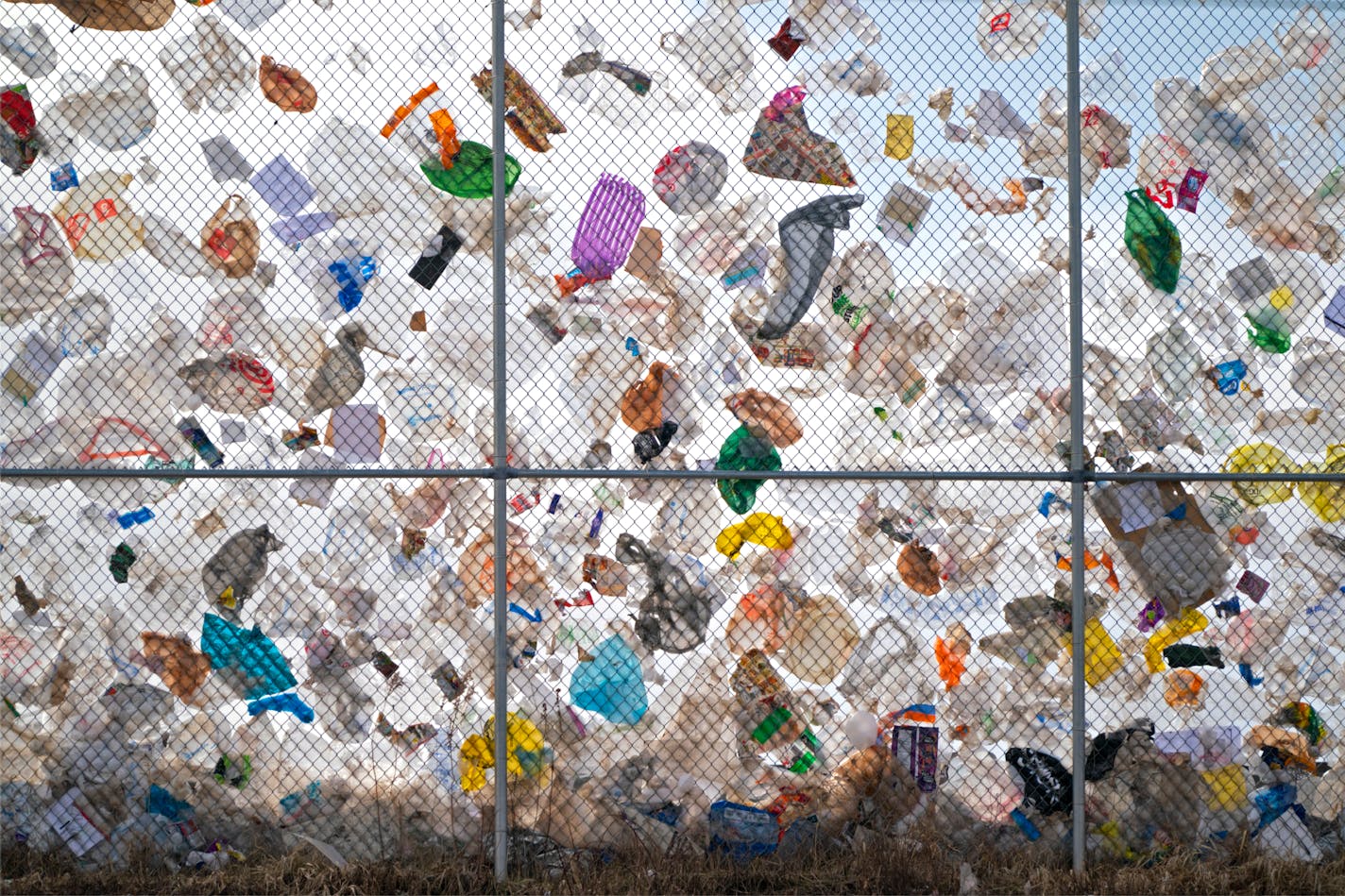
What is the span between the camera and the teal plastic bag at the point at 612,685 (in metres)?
4.40

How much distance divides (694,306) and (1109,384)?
159cm

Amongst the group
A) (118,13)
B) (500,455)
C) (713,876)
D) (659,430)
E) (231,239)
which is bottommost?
(713,876)

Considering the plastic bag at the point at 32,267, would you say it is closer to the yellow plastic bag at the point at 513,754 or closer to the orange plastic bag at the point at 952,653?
the yellow plastic bag at the point at 513,754

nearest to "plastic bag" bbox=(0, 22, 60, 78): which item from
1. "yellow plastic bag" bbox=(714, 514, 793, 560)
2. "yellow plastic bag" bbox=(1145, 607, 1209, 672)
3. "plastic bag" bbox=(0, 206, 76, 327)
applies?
"plastic bag" bbox=(0, 206, 76, 327)

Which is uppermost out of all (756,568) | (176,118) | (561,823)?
(176,118)

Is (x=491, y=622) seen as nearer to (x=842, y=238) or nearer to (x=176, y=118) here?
(x=842, y=238)

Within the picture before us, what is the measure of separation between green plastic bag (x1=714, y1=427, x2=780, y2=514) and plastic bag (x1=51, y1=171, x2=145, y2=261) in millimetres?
2337

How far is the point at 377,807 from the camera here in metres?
4.38

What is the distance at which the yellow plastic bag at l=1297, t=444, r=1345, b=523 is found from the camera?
4512 mm

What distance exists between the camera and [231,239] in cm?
450

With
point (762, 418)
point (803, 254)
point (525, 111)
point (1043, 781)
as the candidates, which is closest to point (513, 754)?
point (762, 418)

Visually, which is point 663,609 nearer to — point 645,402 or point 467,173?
point 645,402

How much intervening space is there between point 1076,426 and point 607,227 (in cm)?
185

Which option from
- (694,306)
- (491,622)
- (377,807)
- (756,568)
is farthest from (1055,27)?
(377,807)
